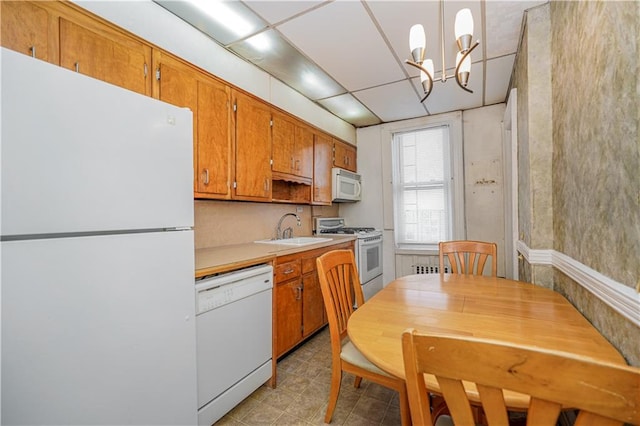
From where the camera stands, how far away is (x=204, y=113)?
1.97m

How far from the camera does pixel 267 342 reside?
1.92 m

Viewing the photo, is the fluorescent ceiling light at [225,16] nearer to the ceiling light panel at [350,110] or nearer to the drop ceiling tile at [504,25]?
the ceiling light panel at [350,110]

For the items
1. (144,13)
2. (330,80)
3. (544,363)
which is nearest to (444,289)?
(544,363)

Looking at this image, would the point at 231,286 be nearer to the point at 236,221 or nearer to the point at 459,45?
the point at 236,221

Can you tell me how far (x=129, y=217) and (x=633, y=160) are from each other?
176 centimetres

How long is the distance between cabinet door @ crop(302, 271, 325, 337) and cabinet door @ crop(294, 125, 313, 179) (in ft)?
3.73

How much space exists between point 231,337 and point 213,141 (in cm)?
133

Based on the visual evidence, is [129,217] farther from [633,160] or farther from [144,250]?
[633,160]

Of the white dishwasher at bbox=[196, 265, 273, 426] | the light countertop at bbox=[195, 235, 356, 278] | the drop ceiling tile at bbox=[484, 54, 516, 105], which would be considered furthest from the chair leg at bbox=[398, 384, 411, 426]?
the drop ceiling tile at bbox=[484, 54, 516, 105]

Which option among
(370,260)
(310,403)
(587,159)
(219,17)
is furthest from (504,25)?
(310,403)

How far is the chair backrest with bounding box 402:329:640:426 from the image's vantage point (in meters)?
0.46

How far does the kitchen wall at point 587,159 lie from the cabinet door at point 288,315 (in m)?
1.70

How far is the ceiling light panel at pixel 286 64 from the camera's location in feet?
7.04

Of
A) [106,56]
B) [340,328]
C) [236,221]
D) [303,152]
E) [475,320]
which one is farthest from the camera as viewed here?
[303,152]
